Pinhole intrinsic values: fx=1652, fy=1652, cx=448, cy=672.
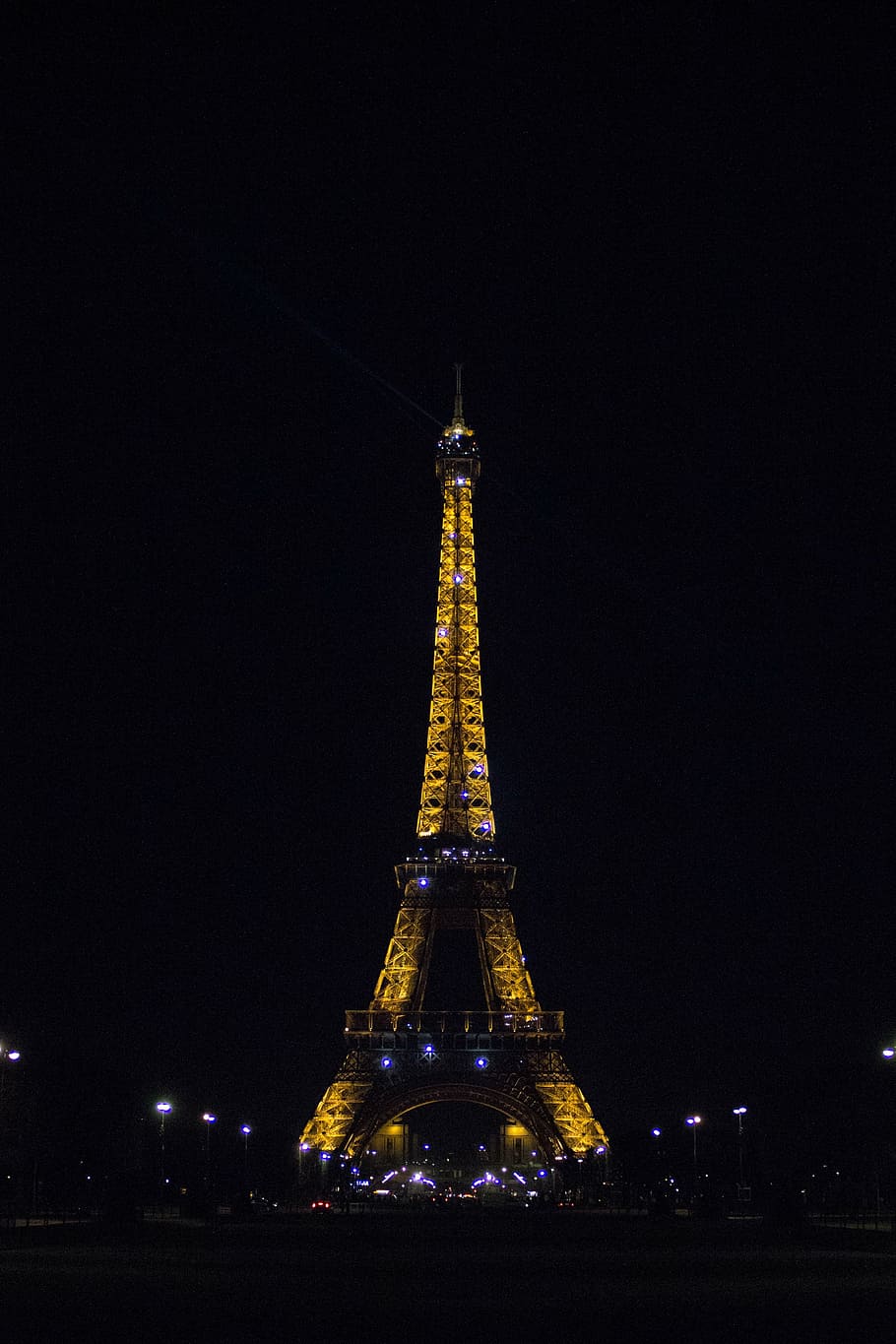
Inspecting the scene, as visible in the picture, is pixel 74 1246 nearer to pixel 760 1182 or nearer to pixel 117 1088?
pixel 117 1088

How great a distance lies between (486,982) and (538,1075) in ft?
21.2

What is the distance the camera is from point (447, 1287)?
29344mm

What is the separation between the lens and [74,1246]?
137 ft

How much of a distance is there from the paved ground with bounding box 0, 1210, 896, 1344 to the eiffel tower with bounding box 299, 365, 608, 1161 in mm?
39461

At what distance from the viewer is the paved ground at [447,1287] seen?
71.5ft

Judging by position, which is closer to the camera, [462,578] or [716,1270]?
[716,1270]

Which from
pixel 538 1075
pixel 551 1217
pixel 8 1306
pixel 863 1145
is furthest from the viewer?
pixel 538 1075

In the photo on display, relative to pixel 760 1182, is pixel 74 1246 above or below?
below

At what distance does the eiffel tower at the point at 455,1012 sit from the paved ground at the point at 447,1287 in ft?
129

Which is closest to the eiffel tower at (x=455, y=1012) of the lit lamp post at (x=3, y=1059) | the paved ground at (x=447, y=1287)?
the lit lamp post at (x=3, y=1059)

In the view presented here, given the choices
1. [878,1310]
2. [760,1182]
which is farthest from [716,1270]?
[760,1182]

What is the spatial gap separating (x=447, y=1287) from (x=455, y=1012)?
6298 centimetres

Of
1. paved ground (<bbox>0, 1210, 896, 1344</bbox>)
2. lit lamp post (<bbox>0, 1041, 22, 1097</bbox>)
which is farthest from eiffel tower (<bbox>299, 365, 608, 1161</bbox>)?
paved ground (<bbox>0, 1210, 896, 1344</bbox>)

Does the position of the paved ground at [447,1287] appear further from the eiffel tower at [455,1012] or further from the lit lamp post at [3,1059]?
the eiffel tower at [455,1012]
